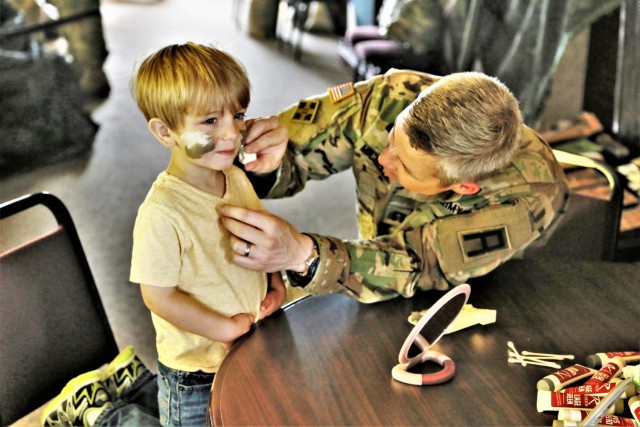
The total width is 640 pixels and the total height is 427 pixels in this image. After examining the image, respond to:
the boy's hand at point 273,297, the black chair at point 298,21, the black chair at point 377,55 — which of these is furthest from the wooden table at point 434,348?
the black chair at point 298,21

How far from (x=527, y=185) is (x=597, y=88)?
7.01ft

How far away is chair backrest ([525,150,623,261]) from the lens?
5.29ft

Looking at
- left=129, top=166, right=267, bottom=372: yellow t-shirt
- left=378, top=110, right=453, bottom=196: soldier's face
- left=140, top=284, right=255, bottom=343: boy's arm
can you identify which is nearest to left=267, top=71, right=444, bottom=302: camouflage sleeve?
left=378, top=110, right=453, bottom=196: soldier's face

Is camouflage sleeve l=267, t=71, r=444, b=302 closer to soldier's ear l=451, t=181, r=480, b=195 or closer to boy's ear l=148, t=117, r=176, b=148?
soldier's ear l=451, t=181, r=480, b=195

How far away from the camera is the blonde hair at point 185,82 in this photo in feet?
3.49

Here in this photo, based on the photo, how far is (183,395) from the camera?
4.25 ft

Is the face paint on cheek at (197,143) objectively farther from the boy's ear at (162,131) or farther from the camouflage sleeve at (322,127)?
the camouflage sleeve at (322,127)

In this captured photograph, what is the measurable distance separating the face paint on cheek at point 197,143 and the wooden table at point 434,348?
34cm

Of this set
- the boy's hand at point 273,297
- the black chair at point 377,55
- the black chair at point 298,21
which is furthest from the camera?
the black chair at point 298,21

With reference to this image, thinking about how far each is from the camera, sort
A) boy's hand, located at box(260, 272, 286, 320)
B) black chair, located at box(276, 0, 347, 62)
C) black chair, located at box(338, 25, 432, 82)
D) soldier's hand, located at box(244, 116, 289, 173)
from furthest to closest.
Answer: black chair, located at box(276, 0, 347, 62) → black chair, located at box(338, 25, 432, 82) → soldier's hand, located at box(244, 116, 289, 173) → boy's hand, located at box(260, 272, 286, 320)

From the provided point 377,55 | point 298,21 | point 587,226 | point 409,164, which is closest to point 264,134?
point 409,164

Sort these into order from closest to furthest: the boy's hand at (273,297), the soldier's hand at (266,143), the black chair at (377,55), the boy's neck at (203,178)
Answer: the boy's neck at (203,178), the boy's hand at (273,297), the soldier's hand at (266,143), the black chair at (377,55)

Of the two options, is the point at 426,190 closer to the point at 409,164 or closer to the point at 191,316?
the point at 409,164

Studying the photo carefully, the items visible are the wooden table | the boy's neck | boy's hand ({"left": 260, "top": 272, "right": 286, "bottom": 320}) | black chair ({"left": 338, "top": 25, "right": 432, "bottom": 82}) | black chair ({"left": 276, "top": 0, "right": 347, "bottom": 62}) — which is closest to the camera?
the wooden table
